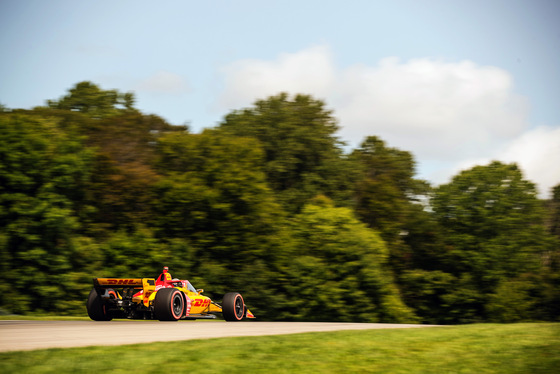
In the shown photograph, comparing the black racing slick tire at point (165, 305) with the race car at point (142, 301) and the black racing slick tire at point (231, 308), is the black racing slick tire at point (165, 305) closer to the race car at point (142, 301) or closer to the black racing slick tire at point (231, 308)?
the race car at point (142, 301)

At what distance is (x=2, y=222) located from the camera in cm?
3625

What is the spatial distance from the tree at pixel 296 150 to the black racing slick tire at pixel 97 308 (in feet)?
110

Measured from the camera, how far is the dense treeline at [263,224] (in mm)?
37438

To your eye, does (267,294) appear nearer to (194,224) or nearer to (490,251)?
(194,224)

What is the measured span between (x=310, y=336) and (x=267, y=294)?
30880 millimetres

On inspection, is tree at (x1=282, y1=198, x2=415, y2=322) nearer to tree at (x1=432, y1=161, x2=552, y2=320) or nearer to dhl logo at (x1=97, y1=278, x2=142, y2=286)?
tree at (x1=432, y1=161, x2=552, y2=320)

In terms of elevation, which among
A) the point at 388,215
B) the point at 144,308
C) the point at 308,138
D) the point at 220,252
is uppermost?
the point at 308,138

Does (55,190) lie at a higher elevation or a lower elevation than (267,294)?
higher

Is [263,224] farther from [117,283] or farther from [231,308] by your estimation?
[117,283]

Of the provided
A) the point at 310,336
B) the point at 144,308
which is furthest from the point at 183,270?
the point at 310,336

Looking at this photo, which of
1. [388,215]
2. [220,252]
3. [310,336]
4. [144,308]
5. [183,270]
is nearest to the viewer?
[310,336]

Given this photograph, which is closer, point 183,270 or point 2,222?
point 2,222

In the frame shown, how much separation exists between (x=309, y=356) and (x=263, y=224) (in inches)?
1438

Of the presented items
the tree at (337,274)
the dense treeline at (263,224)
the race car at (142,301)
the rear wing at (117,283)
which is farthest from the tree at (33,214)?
the rear wing at (117,283)
